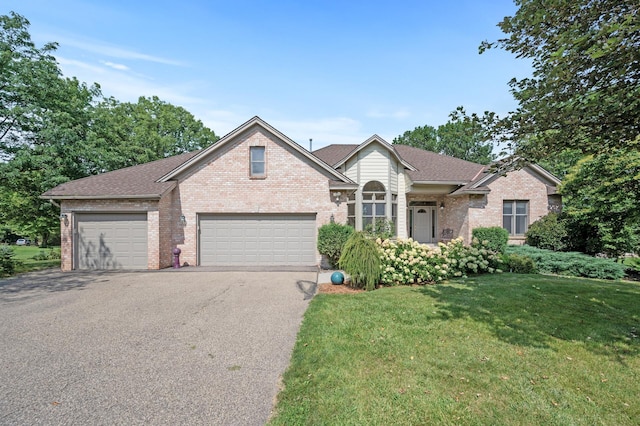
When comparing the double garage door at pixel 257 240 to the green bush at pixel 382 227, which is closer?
the double garage door at pixel 257 240

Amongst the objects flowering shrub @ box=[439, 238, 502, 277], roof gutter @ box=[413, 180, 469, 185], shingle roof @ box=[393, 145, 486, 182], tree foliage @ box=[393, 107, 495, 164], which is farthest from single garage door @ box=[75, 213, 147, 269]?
tree foliage @ box=[393, 107, 495, 164]

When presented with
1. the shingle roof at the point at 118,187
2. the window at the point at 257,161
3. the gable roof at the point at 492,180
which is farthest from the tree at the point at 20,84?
the gable roof at the point at 492,180

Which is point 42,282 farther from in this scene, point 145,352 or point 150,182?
point 145,352

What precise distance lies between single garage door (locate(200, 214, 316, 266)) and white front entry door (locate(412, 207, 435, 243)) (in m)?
8.18

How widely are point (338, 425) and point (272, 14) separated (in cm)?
1058

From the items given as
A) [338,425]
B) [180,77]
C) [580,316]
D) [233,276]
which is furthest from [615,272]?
[180,77]

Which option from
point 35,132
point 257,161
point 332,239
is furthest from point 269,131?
point 35,132

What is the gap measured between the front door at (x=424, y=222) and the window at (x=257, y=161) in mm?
10025

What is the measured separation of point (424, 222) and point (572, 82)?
14324mm

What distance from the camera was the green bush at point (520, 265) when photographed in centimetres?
1041

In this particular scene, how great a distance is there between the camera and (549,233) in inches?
550

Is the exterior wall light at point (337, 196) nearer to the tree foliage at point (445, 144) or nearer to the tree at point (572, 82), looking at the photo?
the tree at point (572, 82)

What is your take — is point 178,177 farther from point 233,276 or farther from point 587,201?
point 587,201

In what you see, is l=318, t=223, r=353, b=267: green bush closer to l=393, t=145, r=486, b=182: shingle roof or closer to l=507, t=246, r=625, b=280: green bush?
l=393, t=145, r=486, b=182: shingle roof
